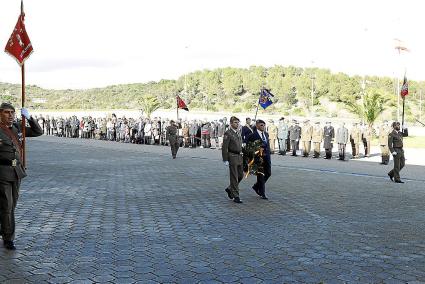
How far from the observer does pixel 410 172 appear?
1539 cm

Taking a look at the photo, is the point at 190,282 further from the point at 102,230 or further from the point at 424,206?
the point at 424,206

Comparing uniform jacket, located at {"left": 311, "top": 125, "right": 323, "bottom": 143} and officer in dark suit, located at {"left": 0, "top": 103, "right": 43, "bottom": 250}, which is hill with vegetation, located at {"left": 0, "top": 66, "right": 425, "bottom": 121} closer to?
uniform jacket, located at {"left": 311, "top": 125, "right": 323, "bottom": 143}

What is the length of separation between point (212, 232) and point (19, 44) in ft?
22.8

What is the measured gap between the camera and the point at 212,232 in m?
7.05

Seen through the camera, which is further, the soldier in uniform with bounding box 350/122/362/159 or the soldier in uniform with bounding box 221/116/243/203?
the soldier in uniform with bounding box 350/122/362/159

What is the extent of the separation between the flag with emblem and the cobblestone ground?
3145 mm

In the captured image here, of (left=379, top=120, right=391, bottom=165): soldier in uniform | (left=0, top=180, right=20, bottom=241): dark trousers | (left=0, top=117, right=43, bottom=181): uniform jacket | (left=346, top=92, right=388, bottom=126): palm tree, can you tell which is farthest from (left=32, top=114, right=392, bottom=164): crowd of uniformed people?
(left=0, top=180, right=20, bottom=241): dark trousers

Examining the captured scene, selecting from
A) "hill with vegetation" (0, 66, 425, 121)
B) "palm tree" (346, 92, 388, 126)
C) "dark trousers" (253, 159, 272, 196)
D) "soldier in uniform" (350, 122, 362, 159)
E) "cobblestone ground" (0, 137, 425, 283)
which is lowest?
"cobblestone ground" (0, 137, 425, 283)

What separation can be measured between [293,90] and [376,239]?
3392 inches

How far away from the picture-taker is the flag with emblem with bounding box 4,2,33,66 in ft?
35.5

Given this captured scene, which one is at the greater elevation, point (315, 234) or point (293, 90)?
point (293, 90)

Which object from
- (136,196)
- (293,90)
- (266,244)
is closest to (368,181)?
(136,196)

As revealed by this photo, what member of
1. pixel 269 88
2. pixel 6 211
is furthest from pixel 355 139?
pixel 269 88

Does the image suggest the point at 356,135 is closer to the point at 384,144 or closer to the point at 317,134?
the point at 317,134
